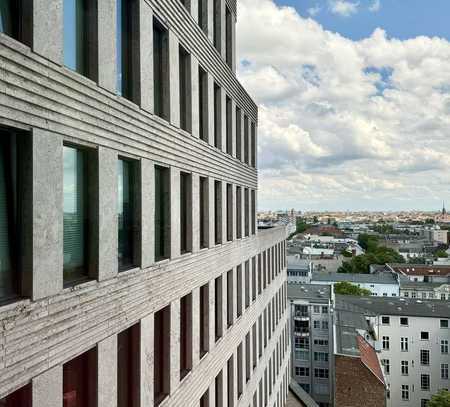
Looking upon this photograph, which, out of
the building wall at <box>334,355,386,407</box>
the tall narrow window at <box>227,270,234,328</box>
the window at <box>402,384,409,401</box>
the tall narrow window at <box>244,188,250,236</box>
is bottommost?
the window at <box>402,384,409,401</box>

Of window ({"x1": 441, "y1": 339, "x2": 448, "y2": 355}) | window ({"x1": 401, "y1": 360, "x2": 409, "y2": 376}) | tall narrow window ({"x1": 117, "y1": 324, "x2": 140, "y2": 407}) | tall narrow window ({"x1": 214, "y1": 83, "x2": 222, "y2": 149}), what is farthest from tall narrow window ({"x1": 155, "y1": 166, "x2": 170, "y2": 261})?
window ({"x1": 441, "y1": 339, "x2": 448, "y2": 355})

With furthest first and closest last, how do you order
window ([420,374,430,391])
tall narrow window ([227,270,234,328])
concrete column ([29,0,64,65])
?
window ([420,374,430,391]) < tall narrow window ([227,270,234,328]) < concrete column ([29,0,64,65])

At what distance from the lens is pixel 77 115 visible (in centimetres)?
A: 680

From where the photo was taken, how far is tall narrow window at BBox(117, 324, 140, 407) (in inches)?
333

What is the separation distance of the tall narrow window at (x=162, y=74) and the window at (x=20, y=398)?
701 cm

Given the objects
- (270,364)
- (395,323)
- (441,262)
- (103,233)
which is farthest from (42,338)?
(441,262)

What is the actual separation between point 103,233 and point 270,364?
22.0m

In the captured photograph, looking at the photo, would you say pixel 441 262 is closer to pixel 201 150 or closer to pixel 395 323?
pixel 395 323

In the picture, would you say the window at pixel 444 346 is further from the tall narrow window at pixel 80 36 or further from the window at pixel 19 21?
the window at pixel 19 21

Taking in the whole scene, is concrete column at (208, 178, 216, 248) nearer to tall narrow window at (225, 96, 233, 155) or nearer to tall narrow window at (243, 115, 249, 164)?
tall narrow window at (225, 96, 233, 155)

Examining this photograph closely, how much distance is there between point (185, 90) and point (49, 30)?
6.44m

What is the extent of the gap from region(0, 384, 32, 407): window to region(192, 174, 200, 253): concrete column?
7.20 m

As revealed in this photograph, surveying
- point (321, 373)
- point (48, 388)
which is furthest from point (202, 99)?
point (321, 373)

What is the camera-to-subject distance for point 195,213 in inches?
502
